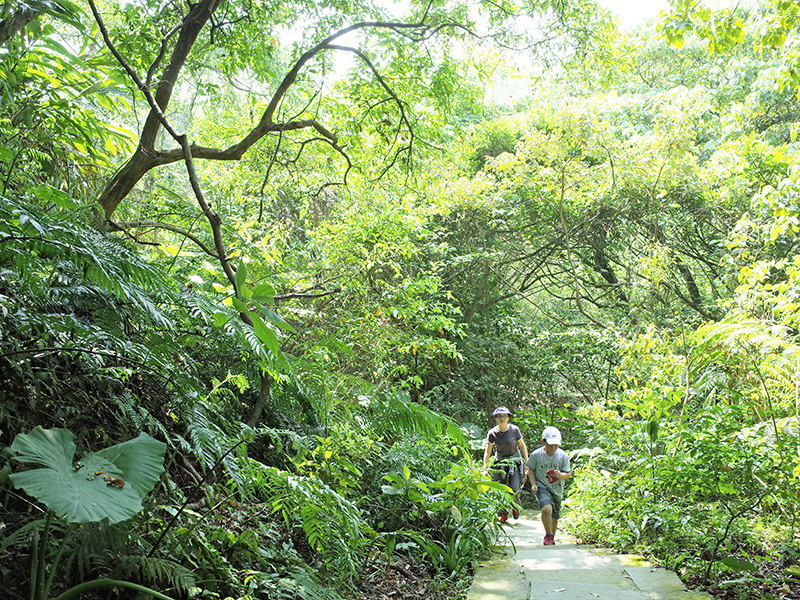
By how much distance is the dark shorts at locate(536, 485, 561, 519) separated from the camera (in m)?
4.86

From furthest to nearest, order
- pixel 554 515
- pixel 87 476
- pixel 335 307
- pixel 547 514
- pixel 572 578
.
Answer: pixel 335 307 < pixel 554 515 < pixel 547 514 < pixel 572 578 < pixel 87 476

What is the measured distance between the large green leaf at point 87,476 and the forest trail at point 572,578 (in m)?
2.13

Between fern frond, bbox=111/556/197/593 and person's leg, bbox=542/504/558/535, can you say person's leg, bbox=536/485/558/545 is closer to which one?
person's leg, bbox=542/504/558/535

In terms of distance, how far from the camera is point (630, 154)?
8.40 meters

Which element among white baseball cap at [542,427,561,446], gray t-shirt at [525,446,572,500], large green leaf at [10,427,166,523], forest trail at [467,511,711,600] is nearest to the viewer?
large green leaf at [10,427,166,523]

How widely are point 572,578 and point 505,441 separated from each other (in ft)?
10.4

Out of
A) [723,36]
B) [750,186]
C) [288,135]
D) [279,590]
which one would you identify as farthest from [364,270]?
[750,186]

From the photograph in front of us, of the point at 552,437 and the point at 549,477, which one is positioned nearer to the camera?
the point at 549,477

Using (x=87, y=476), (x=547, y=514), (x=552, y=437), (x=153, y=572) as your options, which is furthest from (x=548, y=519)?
(x=87, y=476)

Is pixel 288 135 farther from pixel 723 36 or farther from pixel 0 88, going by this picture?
pixel 723 36

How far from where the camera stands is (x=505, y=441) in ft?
20.9

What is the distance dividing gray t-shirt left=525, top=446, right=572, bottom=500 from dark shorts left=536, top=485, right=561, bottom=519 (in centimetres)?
3

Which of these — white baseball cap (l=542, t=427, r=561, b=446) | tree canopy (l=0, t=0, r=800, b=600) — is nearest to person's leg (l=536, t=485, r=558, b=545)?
tree canopy (l=0, t=0, r=800, b=600)

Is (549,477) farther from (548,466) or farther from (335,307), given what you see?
(335,307)
